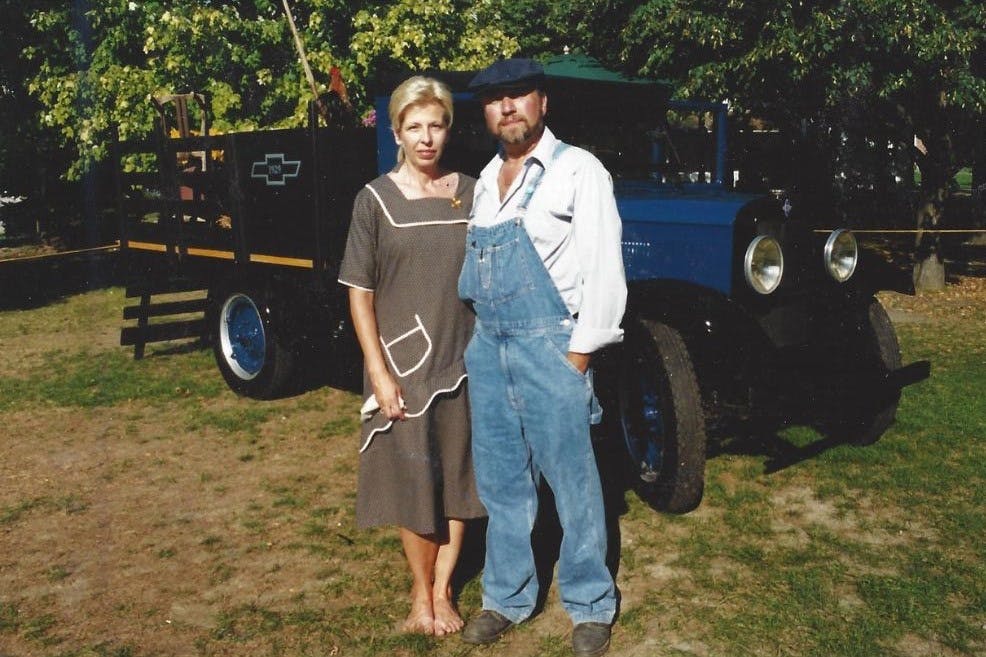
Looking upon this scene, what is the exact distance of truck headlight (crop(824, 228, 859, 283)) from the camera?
4.62 meters

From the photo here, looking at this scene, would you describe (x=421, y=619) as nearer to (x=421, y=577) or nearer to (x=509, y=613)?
(x=421, y=577)

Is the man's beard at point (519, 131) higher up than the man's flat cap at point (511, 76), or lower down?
lower down

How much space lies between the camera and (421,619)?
3.37m

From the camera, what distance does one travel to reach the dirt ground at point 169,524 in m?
3.58

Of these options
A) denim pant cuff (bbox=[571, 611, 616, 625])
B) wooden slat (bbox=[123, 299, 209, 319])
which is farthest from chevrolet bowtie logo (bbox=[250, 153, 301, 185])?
denim pant cuff (bbox=[571, 611, 616, 625])

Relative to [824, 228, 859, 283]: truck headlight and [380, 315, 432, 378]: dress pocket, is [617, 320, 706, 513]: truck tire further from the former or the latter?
[380, 315, 432, 378]: dress pocket

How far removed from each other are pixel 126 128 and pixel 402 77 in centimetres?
882

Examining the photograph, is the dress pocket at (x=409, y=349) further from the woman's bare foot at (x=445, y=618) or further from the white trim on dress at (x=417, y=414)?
the woman's bare foot at (x=445, y=618)

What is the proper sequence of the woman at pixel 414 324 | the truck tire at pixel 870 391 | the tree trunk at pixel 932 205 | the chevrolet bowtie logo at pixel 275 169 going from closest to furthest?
the woman at pixel 414 324
the truck tire at pixel 870 391
the chevrolet bowtie logo at pixel 275 169
the tree trunk at pixel 932 205

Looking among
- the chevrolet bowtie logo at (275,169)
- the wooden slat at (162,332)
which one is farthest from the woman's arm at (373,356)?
the wooden slat at (162,332)

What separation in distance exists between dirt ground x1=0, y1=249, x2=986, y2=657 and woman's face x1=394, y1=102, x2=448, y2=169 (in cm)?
174

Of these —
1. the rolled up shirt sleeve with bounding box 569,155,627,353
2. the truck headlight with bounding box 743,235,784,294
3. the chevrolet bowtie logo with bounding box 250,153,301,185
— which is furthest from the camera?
the chevrolet bowtie logo with bounding box 250,153,301,185

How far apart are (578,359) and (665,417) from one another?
154 centimetres

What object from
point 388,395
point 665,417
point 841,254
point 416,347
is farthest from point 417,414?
point 841,254
